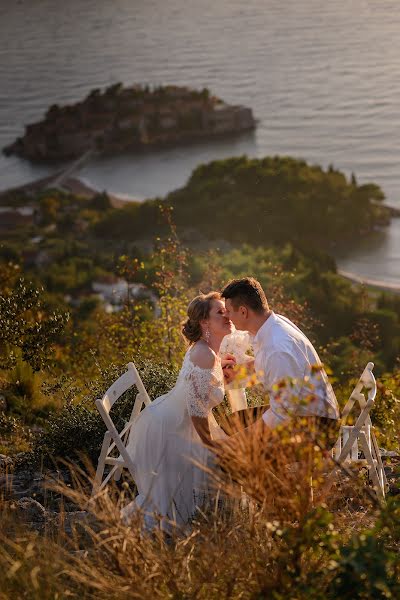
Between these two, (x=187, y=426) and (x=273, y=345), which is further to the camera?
(x=187, y=426)

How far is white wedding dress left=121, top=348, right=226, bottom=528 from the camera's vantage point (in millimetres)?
A: 3625

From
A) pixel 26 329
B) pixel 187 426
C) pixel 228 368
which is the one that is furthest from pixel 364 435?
pixel 26 329

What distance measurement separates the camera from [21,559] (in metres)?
2.89

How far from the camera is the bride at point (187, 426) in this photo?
3609mm

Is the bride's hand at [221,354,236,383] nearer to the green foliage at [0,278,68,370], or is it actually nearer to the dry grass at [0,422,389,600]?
the dry grass at [0,422,389,600]

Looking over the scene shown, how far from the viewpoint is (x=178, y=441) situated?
12.4ft

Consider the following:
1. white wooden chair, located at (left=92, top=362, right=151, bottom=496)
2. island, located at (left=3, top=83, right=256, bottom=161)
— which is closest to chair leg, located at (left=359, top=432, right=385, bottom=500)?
white wooden chair, located at (left=92, top=362, right=151, bottom=496)

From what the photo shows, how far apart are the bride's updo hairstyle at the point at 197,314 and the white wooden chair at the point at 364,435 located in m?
0.71

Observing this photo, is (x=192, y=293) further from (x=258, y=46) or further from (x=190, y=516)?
(x=258, y=46)

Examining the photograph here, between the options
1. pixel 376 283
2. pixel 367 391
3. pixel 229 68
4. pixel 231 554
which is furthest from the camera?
pixel 229 68

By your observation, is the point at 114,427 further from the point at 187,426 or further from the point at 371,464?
the point at 371,464

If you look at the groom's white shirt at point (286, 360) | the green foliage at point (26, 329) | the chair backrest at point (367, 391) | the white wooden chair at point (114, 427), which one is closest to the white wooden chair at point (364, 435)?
the chair backrest at point (367, 391)

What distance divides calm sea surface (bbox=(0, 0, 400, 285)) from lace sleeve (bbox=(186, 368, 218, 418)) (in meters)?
41.3

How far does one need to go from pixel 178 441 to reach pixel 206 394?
0.31 metres
